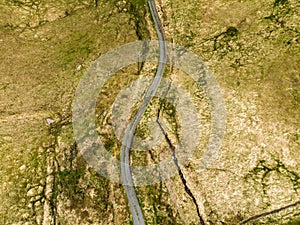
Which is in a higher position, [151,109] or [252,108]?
[151,109]

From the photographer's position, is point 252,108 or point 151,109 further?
point 151,109

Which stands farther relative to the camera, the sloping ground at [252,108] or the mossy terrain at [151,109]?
the mossy terrain at [151,109]

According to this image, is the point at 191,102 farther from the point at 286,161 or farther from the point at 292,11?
the point at 292,11

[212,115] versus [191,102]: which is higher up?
[191,102]

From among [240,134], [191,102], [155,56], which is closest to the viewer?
[240,134]

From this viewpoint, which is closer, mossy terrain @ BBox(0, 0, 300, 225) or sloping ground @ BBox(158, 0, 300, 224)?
sloping ground @ BBox(158, 0, 300, 224)

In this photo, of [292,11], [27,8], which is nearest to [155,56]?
[292,11]

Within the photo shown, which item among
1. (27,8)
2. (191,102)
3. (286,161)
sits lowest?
A: (286,161)

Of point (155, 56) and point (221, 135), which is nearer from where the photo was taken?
point (221, 135)
